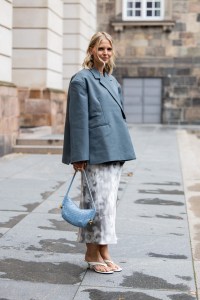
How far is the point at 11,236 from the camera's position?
6.17 metres

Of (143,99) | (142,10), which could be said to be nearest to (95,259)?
(143,99)

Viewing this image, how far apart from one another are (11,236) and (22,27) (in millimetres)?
11371

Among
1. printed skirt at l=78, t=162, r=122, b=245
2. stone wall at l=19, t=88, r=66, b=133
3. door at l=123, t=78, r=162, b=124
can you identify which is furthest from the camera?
door at l=123, t=78, r=162, b=124

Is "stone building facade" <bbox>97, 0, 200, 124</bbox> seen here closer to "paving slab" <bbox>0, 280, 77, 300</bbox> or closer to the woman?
the woman

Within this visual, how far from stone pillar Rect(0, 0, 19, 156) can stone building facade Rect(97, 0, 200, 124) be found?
47.1 feet

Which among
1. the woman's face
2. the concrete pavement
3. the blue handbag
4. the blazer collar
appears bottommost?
the concrete pavement

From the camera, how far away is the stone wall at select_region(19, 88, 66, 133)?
17031mm

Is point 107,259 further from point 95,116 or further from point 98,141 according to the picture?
point 95,116

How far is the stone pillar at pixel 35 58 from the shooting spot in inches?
659

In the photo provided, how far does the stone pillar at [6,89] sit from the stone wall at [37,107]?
10.8ft

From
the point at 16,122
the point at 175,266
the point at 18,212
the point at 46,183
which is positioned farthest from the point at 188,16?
the point at 175,266

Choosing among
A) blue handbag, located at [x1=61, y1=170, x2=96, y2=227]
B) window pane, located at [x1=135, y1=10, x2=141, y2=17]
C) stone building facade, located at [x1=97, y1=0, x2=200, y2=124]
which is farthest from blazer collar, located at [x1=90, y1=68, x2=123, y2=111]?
window pane, located at [x1=135, y1=10, x2=141, y2=17]

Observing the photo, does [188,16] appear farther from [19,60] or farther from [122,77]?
[19,60]

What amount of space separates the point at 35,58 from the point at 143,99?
11.6 metres
